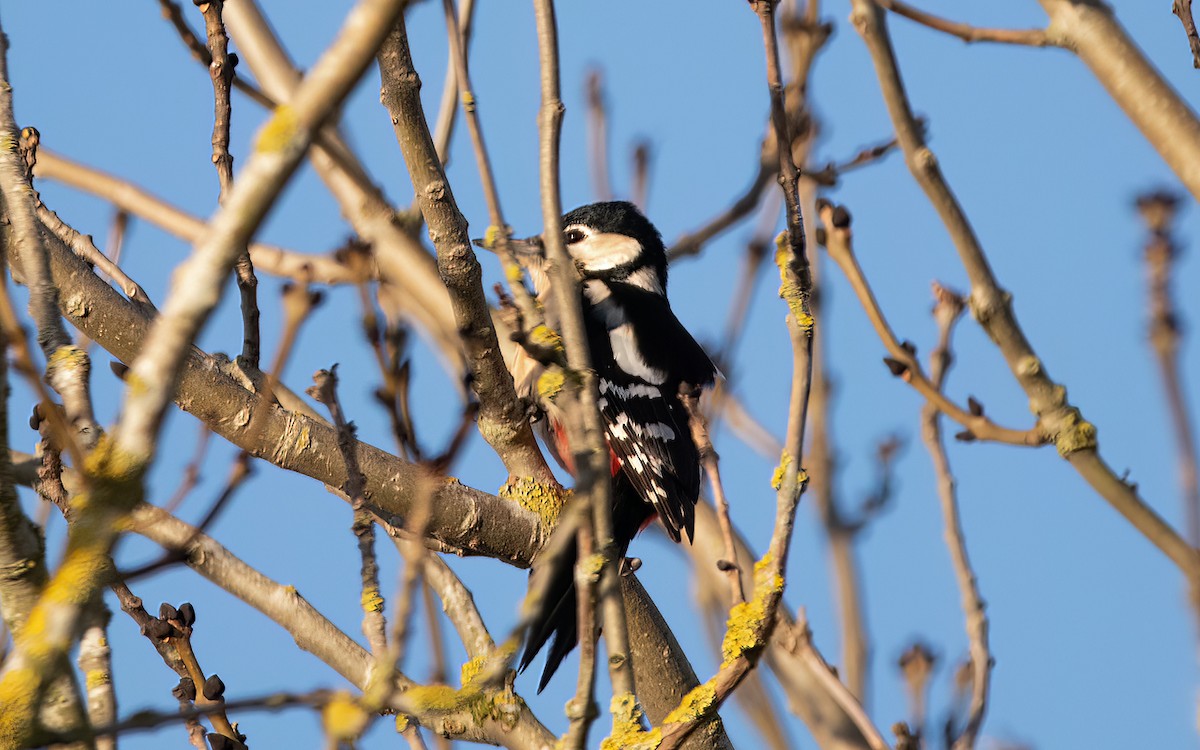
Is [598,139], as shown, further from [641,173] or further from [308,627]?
[308,627]

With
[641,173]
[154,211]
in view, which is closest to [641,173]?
[641,173]

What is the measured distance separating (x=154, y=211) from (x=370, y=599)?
114 inches

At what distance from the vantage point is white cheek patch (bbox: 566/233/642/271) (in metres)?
5.54

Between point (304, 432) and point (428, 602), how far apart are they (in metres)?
1.08

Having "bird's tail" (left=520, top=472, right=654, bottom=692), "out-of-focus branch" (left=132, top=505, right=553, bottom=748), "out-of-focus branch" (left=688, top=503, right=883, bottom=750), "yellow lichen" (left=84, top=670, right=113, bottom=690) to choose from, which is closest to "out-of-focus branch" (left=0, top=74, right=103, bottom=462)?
"yellow lichen" (left=84, top=670, right=113, bottom=690)

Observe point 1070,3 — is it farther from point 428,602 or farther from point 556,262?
point 428,602

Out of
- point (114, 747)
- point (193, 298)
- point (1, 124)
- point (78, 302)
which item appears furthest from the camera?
point (78, 302)

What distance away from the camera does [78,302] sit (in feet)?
8.55

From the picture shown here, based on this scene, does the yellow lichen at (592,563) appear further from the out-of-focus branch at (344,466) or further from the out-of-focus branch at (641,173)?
the out-of-focus branch at (641,173)

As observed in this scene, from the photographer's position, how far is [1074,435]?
2510mm

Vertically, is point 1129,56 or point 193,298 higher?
point 1129,56

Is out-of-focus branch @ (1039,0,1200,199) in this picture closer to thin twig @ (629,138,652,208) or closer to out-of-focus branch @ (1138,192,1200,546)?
out-of-focus branch @ (1138,192,1200,546)

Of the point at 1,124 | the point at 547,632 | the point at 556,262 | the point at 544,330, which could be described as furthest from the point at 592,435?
the point at 547,632

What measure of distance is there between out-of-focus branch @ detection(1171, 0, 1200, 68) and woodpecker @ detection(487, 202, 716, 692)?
163cm
